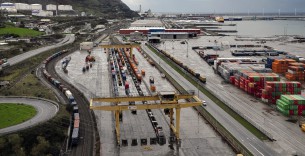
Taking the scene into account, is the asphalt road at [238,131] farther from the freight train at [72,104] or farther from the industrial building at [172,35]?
the industrial building at [172,35]

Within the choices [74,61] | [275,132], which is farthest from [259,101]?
[74,61]

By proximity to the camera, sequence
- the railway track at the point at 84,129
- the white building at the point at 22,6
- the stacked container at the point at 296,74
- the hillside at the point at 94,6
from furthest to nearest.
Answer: the hillside at the point at 94,6 < the white building at the point at 22,6 < the stacked container at the point at 296,74 < the railway track at the point at 84,129

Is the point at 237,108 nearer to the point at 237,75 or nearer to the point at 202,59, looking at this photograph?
the point at 237,75

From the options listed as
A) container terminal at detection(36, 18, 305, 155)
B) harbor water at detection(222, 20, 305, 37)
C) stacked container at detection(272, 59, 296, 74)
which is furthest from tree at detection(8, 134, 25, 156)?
harbor water at detection(222, 20, 305, 37)

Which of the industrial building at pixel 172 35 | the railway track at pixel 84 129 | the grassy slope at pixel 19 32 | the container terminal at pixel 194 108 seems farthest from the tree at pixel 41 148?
the industrial building at pixel 172 35

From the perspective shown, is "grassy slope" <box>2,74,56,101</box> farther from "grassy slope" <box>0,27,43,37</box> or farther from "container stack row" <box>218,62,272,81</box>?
"grassy slope" <box>0,27,43,37</box>

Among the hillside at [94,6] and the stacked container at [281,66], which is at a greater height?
the hillside at [94,6]

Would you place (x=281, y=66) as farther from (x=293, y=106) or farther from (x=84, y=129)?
(x=84, y=129)
